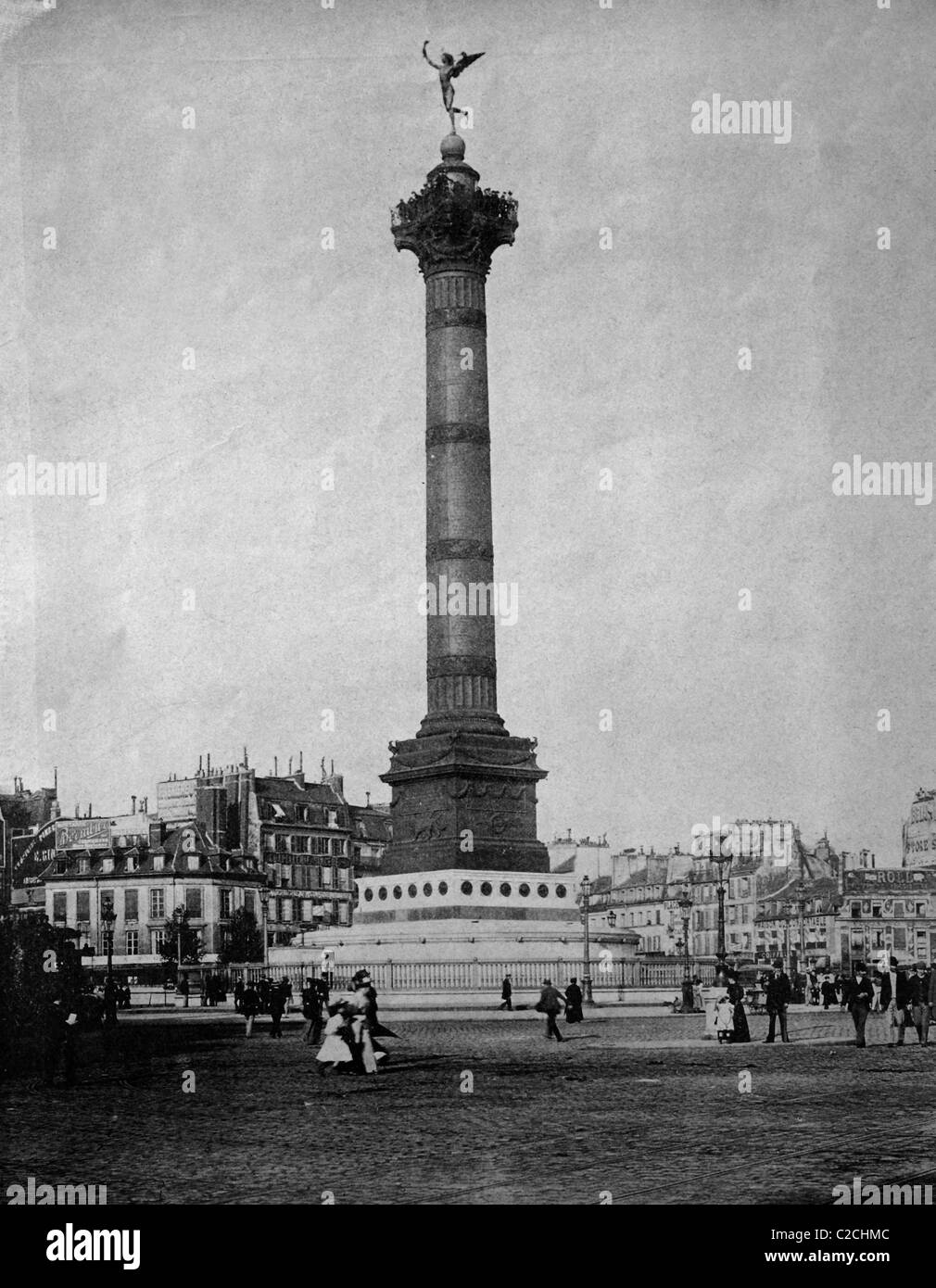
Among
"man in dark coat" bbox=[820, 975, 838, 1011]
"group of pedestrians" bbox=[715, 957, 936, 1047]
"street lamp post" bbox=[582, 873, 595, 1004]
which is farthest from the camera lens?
"man in dark coat" bbox=[820, 975, 838, 1011]

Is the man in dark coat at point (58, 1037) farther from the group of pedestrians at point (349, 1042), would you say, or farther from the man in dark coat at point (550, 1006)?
the man in dark coat at point (550, 1006)

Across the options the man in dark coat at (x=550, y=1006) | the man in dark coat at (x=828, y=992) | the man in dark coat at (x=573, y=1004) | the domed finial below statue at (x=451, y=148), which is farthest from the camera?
the domed finial below statue at (x=451, y=148)

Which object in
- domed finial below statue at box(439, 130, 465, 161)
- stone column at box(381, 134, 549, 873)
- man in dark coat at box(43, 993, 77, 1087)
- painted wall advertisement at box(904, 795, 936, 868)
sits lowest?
man in dark coat at box(43, 993, 77, 1087)

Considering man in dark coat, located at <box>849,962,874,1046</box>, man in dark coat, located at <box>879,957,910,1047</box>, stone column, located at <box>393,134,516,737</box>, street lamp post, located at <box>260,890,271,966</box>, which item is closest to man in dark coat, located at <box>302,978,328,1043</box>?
man in dark coat, located at <box>849,962,874,1046</box>

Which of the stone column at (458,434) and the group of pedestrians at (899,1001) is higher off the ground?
the stone column at (458,434)

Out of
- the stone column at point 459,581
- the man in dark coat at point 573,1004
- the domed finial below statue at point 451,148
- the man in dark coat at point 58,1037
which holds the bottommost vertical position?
the man in dark coat at point 573,1004

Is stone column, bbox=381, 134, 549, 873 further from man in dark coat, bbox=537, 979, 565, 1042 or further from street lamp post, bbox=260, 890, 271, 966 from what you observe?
street lamp post, bbox=260, 890, 271, 966

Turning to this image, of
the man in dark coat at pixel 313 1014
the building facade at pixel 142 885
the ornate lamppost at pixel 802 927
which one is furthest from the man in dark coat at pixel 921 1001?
the building facade at pixel 142 885
